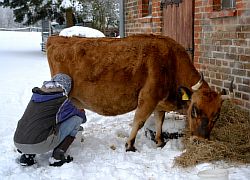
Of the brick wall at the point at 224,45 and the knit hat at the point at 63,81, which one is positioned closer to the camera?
the knit hat at the point at 63,81

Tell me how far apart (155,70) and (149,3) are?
15.8ft

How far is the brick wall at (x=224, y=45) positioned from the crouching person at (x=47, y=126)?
2565 millimetres

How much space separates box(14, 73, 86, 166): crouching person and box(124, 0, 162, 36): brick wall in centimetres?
437

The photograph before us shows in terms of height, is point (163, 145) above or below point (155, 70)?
below

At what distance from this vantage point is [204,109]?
18.7 feet

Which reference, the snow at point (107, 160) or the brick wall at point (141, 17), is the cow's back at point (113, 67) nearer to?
the snow at point (107, 160)

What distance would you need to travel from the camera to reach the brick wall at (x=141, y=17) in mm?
9609

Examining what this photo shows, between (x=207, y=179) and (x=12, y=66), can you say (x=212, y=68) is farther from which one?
(x=12, y=66)

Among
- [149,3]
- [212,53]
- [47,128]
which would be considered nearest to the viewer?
[47,128]

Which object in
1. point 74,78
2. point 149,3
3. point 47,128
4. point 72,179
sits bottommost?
point 72,179

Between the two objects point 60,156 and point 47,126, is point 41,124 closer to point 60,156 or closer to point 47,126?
point 47,126

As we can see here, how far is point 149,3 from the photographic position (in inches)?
416

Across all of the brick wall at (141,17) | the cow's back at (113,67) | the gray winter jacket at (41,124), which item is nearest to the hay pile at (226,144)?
the cow's back at (113,67)

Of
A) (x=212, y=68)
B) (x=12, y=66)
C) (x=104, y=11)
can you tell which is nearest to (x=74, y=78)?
(x=212, y=68)
